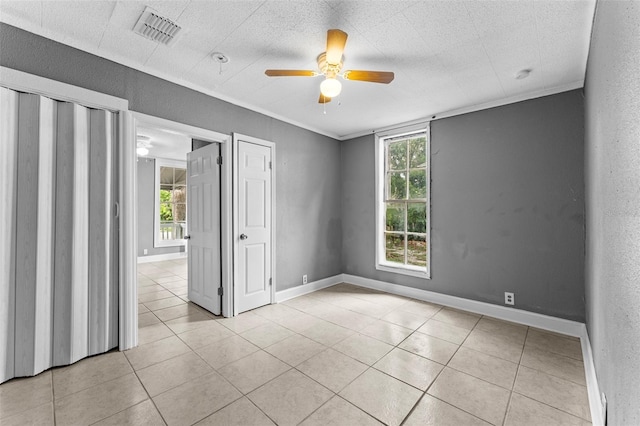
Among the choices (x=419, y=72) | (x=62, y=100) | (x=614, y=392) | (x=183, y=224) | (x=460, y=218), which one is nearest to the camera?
(x=614, y=392)

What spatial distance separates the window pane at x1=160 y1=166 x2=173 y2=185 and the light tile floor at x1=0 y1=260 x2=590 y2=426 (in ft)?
16.4

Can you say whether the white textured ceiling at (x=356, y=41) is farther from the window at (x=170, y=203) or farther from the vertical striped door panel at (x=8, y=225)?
the window at (x=170, y=203)

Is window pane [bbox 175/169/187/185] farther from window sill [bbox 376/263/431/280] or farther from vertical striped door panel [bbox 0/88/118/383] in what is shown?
window sill [bbox 376/263/431/280]

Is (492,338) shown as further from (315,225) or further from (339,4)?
(339,4)

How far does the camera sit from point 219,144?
133 inches

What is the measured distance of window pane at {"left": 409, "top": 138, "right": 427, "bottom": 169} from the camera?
4105 mm

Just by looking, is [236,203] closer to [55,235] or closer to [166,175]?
[55,235]

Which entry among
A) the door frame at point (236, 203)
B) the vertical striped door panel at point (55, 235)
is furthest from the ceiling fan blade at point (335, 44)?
the vertical striped door panel at point (55, 235)

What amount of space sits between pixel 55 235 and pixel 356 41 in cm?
284

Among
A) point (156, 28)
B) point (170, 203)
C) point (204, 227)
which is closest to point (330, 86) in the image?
point (156, 28)

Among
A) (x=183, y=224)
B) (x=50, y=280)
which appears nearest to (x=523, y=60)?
(x=50, y=280)

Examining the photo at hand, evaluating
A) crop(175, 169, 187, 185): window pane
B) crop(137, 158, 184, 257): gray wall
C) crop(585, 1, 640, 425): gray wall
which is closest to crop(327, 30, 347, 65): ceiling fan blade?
crop(585, 1, 640, 425): gray wall

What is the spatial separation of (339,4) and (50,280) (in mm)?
2950

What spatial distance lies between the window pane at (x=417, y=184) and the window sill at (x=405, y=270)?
1074 mm
